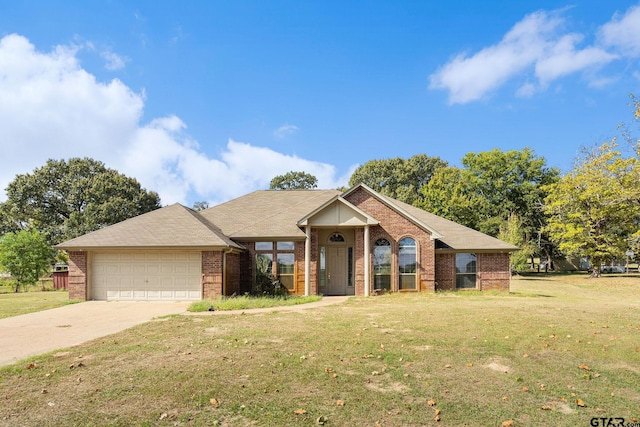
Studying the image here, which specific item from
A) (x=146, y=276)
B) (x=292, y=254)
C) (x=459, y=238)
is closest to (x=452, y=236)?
(x=459, y=238)

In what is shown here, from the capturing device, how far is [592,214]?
3678 cm

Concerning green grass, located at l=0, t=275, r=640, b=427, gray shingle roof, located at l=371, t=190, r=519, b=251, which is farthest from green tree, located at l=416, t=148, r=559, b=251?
green grass, located at l=0, t=275, r=640, b=427

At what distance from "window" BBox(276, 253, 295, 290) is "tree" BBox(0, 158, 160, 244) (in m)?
28.3

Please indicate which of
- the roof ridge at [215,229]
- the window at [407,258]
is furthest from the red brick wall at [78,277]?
the window at [407,258]

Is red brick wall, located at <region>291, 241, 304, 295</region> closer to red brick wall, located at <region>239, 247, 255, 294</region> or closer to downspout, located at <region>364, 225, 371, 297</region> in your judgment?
red brick wall, located at <region>239, 247, 255, 294</region>

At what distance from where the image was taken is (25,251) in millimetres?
25719

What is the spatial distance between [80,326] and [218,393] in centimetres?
763

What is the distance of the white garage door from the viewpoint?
17.9m

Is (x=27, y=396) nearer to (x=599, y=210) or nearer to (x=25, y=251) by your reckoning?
(x=25, y=251)

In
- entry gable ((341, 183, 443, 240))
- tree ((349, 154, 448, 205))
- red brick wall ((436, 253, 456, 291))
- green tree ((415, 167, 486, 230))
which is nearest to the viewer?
entry gable ((341, 183, 443, 240))

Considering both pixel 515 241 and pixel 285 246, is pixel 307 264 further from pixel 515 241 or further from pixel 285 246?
pixel 515 241

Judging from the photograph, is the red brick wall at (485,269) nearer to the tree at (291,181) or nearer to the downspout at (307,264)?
the downspout at (307,264)

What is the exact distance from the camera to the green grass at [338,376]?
5.08 metres

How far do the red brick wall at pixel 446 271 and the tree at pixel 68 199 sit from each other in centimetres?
3342
